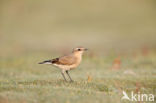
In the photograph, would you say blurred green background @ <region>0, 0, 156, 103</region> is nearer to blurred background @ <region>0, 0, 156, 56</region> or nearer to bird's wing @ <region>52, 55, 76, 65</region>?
blurred background @ <region>0, 0, 156, 56</region>

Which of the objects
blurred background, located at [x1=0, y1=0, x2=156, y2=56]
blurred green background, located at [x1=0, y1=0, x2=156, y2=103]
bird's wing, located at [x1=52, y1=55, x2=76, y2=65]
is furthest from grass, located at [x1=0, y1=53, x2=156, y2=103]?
blurred background, located at [x1=0, y1=0, x2=156, y2=56]

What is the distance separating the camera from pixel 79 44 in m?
33.5

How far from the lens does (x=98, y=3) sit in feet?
162

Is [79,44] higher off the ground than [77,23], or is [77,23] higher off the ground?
[77,23]

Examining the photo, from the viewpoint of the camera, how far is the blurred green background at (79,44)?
11.9 meters

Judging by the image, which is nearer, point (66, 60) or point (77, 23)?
point (66, 60)

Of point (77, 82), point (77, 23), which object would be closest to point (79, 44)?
point (77, 23)

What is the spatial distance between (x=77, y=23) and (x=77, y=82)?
31660mm

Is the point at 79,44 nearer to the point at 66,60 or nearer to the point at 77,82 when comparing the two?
the point at 66,60

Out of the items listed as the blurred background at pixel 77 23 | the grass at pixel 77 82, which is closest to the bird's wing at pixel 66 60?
the grass at pixel 77 82

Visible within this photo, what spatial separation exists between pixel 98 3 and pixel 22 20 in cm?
1100

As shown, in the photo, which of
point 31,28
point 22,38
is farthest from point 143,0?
point 22,38

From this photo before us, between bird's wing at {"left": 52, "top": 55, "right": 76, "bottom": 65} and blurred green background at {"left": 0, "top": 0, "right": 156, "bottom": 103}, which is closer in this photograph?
blurred green background at {"left": 0, "top": 0, "right": 156, "bottom": 103}

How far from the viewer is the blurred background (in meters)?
36.1
